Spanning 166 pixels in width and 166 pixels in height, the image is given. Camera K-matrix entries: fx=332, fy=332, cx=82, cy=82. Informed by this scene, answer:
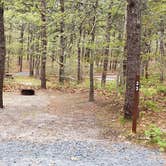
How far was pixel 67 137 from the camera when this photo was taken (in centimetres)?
846

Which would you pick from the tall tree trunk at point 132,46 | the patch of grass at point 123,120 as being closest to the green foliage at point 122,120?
the patch of grass at point 123,120

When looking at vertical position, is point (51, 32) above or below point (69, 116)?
above

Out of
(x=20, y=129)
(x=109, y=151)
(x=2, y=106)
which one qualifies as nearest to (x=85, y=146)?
(x=109, y=151)

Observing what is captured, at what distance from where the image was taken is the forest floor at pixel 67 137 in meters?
6.61

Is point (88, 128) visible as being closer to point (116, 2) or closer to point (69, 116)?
point (69, 116)

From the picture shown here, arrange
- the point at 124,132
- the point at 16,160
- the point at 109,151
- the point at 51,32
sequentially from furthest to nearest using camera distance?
the point at 51,32 → the point at 124,132 → the point at 109,151 → the point at 16,160

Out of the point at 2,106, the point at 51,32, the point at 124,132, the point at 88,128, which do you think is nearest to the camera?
the point at 124,132

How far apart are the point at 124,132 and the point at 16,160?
3.43 m

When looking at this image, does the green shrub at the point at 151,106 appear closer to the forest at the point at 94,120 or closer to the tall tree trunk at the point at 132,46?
the forest at the point at 94,120

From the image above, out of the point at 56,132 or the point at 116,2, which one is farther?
the point at 116,2

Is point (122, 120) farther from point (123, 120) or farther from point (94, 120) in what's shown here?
point (94, 120)

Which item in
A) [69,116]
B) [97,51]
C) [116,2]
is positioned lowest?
[69,116]

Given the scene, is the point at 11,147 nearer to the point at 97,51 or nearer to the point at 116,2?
the point at 97,51

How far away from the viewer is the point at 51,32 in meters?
18.9
